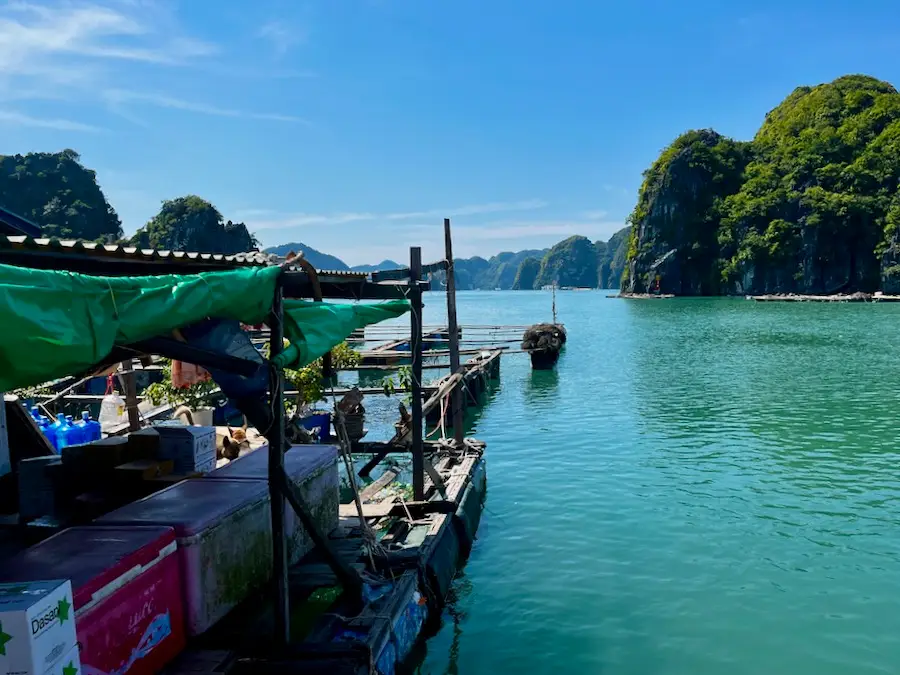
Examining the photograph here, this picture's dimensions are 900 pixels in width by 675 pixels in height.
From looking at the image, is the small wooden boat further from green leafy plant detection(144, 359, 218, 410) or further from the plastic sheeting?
the plastic sheeting

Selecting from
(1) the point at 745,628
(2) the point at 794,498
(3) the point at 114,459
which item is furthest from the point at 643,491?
(3) the point at 114,459

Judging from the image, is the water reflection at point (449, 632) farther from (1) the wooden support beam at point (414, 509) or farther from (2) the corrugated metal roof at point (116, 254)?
(2) the corrugated metal roof at point (116, 254)

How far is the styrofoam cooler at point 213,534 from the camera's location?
567 cm

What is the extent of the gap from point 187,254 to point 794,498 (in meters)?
13.1

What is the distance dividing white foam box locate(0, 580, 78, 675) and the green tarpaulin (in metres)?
1.24

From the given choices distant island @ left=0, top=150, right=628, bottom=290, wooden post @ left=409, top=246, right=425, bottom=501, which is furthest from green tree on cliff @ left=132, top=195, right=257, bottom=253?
wooden post @ left=409, top=246, right=425, bottom=501

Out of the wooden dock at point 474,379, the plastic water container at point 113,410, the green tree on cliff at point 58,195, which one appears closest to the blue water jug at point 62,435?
the plastic water container at point 113,410

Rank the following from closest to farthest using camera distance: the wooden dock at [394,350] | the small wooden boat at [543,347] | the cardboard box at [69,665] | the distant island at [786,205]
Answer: the cardboard box at [69,665] < the wooden dock at [394,350] < the small wooden boat at [543,347] < the distant island at [786,205]

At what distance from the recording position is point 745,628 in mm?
8922

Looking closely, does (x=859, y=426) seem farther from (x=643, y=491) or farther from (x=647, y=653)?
(x=647, y=653)

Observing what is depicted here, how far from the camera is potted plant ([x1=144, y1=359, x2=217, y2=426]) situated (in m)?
13.9

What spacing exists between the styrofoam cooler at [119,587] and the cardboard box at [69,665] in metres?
0.36

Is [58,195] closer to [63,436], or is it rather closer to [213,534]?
[63,436]

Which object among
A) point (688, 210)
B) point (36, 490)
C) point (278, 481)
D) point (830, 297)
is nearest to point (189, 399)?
point (36, 490)
